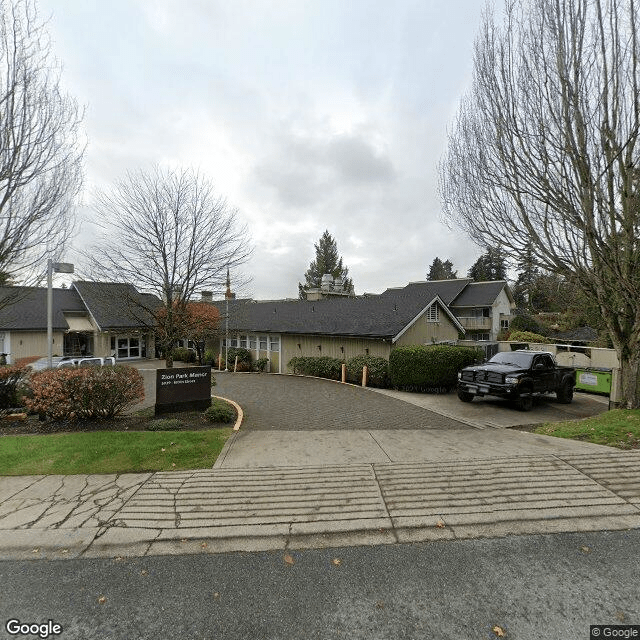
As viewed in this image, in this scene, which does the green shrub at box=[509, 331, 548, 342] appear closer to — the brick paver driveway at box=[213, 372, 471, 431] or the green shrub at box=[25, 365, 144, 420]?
the brick paver driveway at box=[213, 372, 471, 431]

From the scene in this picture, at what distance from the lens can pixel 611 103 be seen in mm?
8406

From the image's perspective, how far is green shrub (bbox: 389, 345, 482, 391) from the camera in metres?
15.2

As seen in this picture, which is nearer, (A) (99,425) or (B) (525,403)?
(A) (99,425)

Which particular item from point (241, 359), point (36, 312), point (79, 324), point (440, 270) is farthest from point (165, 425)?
point (440, 270)

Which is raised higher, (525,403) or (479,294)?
(479,294)

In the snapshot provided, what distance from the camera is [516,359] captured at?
13016 mm

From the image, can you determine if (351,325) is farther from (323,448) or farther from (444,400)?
(323,448)

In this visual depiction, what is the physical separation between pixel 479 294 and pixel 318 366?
28219mm

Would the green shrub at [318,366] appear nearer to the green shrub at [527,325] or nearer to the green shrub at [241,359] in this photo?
the green shrub at [241,359]


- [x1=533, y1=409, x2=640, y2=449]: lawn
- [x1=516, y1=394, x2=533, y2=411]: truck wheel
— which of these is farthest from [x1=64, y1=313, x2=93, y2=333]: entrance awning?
[x1=533, y1=409, x2=640, y2=449]: lawn

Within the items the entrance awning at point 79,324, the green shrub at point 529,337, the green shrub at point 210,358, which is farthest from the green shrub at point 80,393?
the green shrub at point 529,337

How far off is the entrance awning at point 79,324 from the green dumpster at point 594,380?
30.5 meters

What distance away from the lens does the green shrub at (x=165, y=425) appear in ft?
27.5

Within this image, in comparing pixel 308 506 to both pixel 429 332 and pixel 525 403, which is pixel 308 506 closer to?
pixel 525 403
